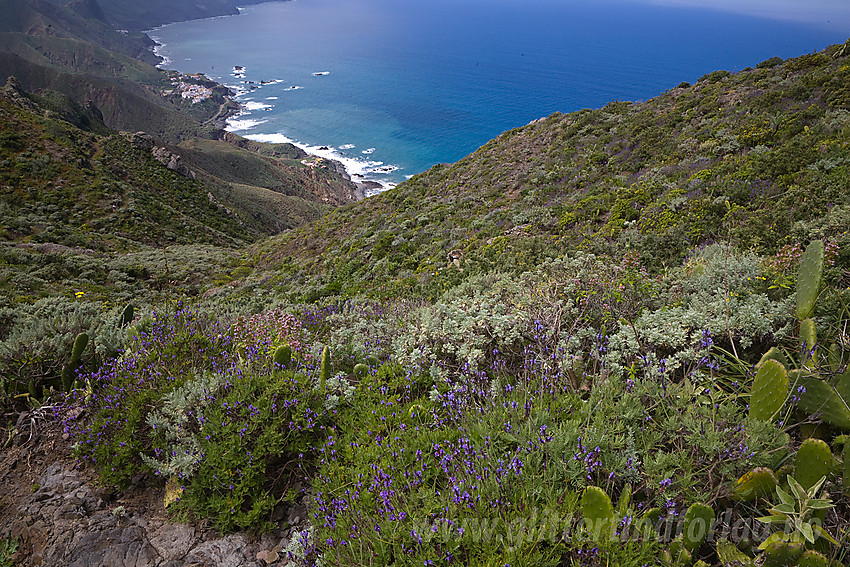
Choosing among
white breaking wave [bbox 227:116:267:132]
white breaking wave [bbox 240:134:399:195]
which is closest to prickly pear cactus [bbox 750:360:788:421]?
white breaking wave [bbox 240:134:399:195]

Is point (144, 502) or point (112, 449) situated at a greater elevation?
point (112, 449)

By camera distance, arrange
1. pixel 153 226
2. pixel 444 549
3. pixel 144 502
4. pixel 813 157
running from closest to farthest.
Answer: pixel 444 549 < pixel 144 502 < pixel 813 157 < pixel 153 226

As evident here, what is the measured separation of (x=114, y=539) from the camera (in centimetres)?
297

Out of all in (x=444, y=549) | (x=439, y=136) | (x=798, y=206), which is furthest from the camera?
(x=439, y=136)

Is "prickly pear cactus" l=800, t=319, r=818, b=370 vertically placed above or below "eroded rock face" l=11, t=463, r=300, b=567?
above

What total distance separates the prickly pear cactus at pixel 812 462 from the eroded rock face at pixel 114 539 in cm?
320

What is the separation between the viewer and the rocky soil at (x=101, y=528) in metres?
2.86

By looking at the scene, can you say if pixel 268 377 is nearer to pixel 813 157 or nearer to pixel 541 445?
pixel 541 445

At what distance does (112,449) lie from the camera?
3494 millimetres

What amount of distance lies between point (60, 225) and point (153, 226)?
22.9 ft

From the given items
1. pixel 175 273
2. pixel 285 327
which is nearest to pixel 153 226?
pixel 175 273

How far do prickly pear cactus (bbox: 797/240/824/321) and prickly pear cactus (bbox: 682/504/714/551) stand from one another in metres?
2.31

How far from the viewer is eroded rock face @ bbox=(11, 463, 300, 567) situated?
9.33ft

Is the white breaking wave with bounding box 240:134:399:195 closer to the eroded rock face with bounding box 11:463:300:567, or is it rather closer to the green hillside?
the green hillside
